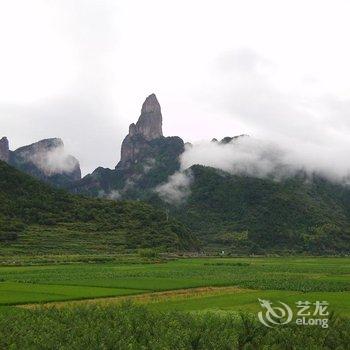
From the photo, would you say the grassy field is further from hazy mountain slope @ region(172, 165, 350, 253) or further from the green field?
hazy mountain slope @ region(172, 165, 350, 253)

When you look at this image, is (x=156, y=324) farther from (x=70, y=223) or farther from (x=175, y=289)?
(x=70, y=223)

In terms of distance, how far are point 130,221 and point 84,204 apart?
12.9 meters

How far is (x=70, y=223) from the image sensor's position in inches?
4382

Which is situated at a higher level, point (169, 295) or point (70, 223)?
point (70, 223)

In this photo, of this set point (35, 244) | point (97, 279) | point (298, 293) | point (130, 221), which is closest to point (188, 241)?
point (130, 221)

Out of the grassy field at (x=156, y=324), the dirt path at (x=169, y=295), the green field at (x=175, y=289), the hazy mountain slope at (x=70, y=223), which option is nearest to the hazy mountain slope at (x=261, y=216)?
the hazy mountain slope at (x=70, y=223)

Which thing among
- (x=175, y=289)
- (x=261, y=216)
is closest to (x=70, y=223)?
(x=175, y=289)

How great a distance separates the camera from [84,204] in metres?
123

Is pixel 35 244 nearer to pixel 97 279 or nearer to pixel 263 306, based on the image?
pixel 97 279

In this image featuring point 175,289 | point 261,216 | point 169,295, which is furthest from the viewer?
point 261,216

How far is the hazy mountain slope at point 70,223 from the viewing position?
94.6 metres

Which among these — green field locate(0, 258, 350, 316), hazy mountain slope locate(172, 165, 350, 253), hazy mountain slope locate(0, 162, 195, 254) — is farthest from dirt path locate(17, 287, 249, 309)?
hazy mountain slope locate(172, 165, 350, 253)

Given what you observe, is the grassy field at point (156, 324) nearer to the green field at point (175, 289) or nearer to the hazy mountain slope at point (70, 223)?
the green field at point (175, 289)

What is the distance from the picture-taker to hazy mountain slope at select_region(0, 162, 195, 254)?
310 feet
